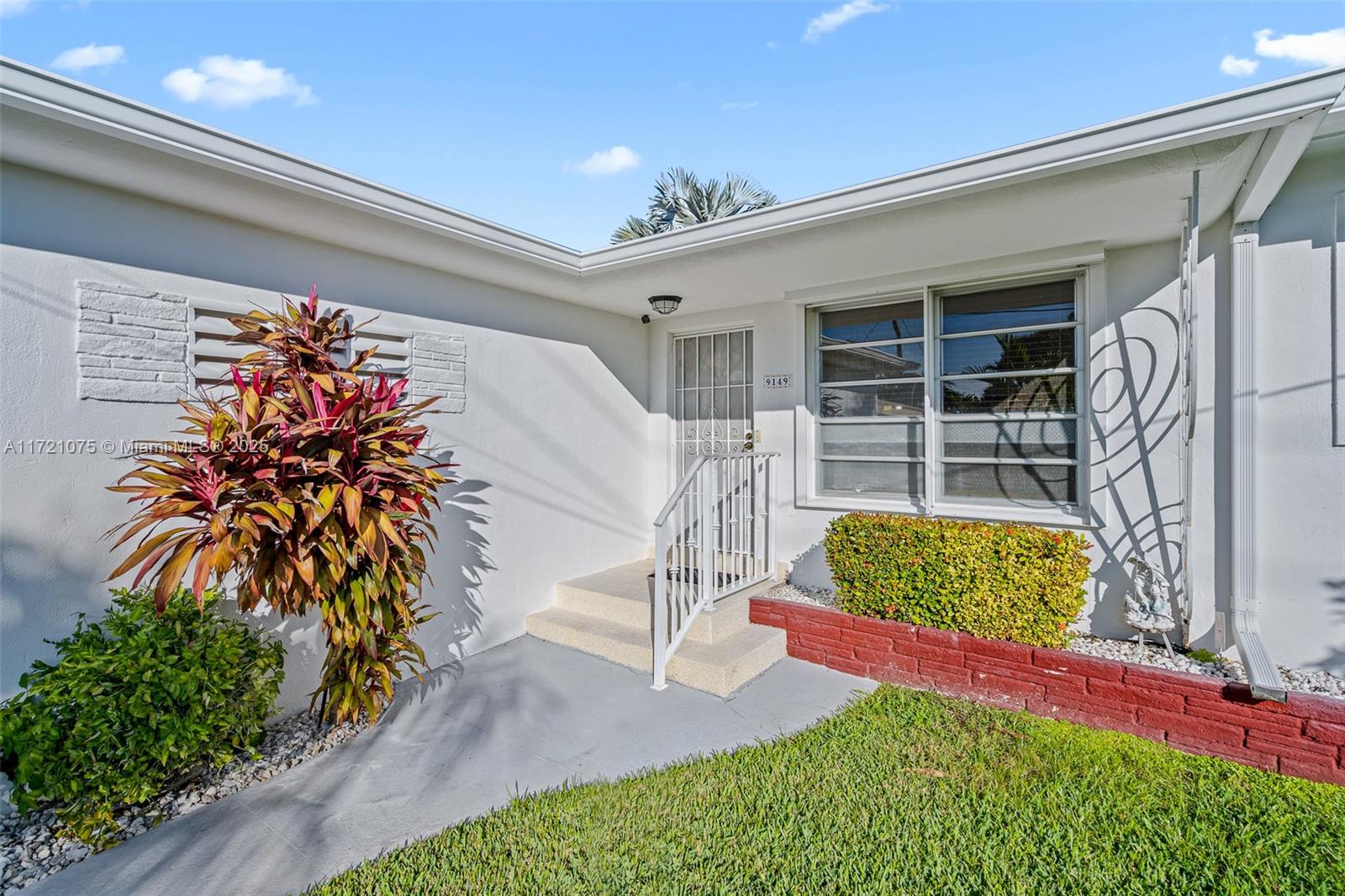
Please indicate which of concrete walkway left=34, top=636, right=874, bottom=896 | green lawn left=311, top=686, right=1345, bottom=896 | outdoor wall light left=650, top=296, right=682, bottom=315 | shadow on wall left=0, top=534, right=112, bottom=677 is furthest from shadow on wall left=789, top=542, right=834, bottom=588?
shadow on wall left=0, top=534, right=112, bottom=677

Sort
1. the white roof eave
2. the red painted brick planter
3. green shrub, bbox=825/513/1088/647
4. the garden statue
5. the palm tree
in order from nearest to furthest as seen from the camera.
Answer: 1. the white roof eave
2. the red painted brick planter
3. the garden statue
4. green shrub, bbox=825/513/1088/647
5. the palm tree

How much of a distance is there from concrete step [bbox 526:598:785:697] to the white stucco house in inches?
1.6

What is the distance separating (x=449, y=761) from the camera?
125 inches

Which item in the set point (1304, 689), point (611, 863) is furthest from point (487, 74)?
point (1304, 689)

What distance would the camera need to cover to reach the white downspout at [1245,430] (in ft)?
11.3

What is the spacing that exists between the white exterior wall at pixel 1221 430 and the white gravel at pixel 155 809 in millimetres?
4914

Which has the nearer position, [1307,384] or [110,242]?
[110,242]

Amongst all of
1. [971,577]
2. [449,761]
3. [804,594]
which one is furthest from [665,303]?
[449,761]

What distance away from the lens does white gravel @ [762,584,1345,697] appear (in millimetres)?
A: 3217

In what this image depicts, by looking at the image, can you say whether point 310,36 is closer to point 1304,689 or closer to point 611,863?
point 611,863

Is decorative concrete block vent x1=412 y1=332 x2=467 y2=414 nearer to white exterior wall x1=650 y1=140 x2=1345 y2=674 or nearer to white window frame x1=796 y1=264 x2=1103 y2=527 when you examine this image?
white window frame x1=796 y1=264 x2=1103 y2=527

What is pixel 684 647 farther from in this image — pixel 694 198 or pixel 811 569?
pixel 694 198

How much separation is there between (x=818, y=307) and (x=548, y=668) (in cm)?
370

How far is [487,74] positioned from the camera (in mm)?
5977
